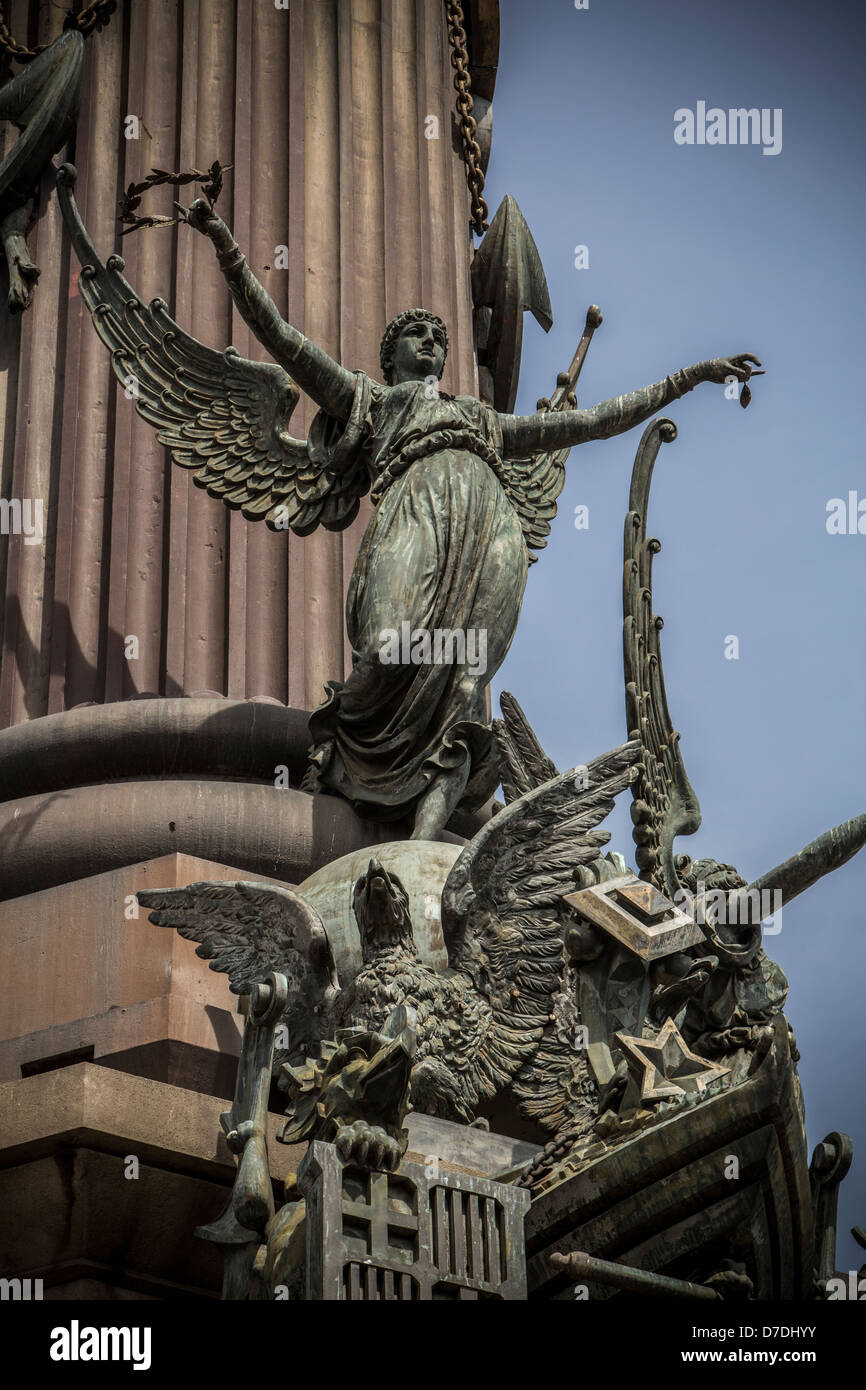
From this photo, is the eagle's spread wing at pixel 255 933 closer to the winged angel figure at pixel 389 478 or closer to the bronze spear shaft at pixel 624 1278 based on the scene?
the winged angel figure at pixel 389 478

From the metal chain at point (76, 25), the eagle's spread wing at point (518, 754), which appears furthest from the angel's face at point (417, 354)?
the metal chain at point (76, 25)

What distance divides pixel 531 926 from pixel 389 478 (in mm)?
3703

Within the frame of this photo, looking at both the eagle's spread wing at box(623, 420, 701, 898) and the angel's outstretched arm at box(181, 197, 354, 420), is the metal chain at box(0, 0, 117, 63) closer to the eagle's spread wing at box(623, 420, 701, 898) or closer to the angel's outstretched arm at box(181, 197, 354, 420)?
the angel's outstretched arm at box(181, 197, 354, 420)

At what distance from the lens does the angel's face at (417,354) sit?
17.0 m

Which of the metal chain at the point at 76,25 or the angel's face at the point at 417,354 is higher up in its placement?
the metal chain at the point at 76,25

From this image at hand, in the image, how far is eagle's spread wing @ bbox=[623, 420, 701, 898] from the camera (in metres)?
15.4

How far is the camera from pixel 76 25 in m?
20.6

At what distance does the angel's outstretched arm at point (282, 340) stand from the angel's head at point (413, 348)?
309mm

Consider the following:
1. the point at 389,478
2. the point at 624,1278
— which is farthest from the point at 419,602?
the point at 624,1278

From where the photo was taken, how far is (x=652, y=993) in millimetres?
12859

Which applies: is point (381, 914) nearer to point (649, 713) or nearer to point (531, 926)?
point (531, 926)

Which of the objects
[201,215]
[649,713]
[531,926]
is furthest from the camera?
[201,215]

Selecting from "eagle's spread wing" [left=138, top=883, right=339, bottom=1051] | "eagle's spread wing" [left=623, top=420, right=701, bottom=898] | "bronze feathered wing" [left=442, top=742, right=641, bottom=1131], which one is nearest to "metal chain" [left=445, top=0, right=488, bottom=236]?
"eagle's spread wing" [left=623, top=420, right=701, bottom=898]
